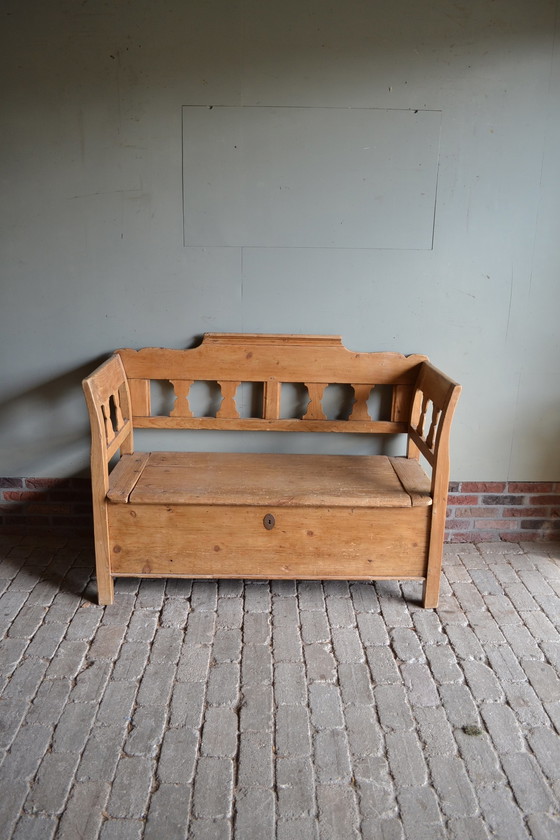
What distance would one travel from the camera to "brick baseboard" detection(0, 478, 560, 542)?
3.51m

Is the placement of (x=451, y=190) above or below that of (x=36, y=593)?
above

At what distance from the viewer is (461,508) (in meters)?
3.56

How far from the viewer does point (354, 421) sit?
11.0 feet

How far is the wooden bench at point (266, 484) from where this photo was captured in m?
2.88

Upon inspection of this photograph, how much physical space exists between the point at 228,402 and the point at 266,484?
0.53 m

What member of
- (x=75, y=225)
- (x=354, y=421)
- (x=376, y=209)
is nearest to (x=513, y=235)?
(x=376, y=209)

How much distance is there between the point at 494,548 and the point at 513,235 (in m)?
1.53

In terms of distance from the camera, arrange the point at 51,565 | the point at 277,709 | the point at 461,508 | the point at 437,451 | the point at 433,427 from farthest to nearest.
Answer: the point at 461,508 < the point at 51,565 < the point at 433,427 < the point at 437,451 < the point at 277,709

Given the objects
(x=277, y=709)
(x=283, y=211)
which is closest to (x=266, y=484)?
(x=277, y=709)

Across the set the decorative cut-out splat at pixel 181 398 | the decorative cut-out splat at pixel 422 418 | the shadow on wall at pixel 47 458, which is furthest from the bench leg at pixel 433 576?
the shadow on wall at pixel 47 458

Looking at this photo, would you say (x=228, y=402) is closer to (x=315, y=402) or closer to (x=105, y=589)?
(x=315, y=402)

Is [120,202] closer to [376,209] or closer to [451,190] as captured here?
[376,209]

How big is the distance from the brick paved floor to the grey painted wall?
0.85m

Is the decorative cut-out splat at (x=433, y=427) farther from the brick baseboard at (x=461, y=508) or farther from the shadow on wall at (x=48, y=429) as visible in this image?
the shadow on wall at (x=48, y=429)
